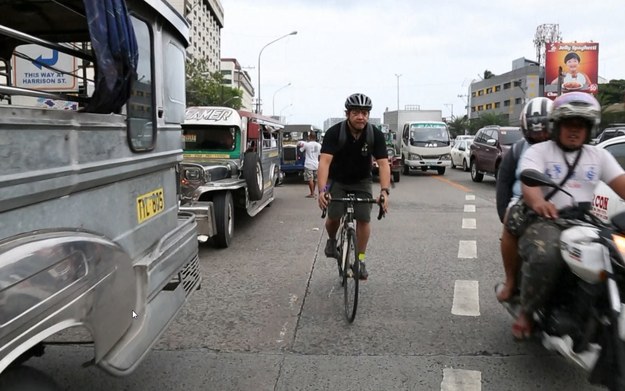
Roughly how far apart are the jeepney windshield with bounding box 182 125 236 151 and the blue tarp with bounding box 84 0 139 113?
6330 millimetres

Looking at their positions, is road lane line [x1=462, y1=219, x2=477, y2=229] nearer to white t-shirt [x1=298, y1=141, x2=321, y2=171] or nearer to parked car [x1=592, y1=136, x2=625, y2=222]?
parked car [x1=592, y1=136, x2=625, y2=222]

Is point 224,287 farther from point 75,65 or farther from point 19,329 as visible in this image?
point 19,329

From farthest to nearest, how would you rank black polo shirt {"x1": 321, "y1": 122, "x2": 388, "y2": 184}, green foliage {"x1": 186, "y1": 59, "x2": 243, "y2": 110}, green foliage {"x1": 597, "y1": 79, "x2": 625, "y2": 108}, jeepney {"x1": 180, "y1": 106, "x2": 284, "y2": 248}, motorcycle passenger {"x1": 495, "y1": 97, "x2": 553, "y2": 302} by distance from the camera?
green foliage {"x1": 597, "y1": 79, "x2": 625, "y2": 108}
green foliage {"x1": 186, "y1": 59, "x2": 243, "y2": 110}
jeepney {"x1": 180, "y1": 106, "x2": 284, "y2": 248}
black polo shirt {"x1": 321, "y1": 122, "x2": 388, "y2": 184}
motorcycle passenger {"x1": 495, "y1": 97, "x2": 553, "y2": 302}

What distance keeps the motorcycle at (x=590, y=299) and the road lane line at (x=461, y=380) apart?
1.70 ft

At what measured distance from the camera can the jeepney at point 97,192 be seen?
1.88m

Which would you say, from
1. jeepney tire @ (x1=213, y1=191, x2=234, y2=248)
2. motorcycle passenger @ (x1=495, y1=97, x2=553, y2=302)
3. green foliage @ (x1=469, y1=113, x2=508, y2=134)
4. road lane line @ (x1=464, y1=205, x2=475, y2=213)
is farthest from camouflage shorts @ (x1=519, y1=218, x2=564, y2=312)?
green foliage @ (x1=469, y1=113, x2=508, y2=134)

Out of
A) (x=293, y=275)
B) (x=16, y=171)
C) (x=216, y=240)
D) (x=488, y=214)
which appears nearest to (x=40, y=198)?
(x=16, y=171)

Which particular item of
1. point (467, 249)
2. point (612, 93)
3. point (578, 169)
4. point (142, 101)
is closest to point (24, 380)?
point (142, 101)

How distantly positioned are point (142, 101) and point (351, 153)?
2229 millimetres

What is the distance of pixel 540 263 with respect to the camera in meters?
2.97

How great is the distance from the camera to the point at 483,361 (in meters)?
3.61

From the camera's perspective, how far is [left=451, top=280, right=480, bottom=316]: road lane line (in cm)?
462

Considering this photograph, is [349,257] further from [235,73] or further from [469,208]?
[235,73]

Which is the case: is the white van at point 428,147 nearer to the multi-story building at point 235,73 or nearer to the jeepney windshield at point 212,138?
the jeepney windshield at point 212,138
